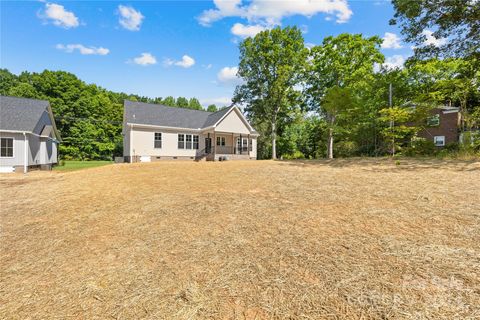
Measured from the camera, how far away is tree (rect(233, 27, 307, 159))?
26812 millimetres

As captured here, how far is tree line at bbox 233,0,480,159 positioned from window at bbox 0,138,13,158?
22132mm

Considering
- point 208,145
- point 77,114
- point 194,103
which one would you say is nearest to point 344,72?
point 208,145

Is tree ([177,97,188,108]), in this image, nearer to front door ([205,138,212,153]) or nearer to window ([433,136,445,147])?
front door ([205,138,212,153])

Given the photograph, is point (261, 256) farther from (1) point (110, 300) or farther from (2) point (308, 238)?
(1) point (110, 300)

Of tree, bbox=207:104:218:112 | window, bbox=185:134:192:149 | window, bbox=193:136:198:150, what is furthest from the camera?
tree, bbox=207:104:218:112

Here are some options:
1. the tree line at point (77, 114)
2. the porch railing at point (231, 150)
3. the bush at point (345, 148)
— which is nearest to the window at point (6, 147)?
the porch railing at point (231, 150)

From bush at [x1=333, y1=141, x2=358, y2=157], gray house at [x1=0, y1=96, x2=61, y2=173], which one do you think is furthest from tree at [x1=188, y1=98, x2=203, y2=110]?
gray house at [x1=0, y1=96, x2=61, y2=173]

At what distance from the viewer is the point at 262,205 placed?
509 cm

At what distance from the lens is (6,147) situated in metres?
15.3

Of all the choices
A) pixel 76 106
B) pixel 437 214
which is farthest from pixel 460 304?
pixel 76 106

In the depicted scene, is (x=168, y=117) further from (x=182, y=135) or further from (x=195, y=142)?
(x=195, y=142)

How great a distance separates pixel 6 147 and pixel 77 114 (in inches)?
1173

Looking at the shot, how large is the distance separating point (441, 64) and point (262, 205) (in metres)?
25.0

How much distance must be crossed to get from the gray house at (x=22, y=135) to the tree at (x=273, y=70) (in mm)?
20644
